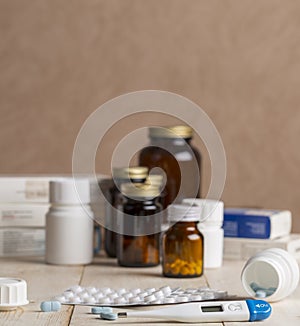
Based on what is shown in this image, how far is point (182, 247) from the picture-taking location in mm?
1427

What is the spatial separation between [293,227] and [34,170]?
0.79m

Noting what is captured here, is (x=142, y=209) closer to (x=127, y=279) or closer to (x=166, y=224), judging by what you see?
(x=166, y=224)

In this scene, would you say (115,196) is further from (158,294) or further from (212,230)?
(158,294)

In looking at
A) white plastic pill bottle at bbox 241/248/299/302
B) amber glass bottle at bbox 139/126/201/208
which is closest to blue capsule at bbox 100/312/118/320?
white plastic pill bottle at bbox 241/248/299/302

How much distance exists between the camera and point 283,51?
2482mm

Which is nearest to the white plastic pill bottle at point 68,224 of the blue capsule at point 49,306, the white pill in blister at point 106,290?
the white pill in blister at point 106,290

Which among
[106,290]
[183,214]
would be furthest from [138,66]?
[106,290]

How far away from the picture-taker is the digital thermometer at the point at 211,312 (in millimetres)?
1049

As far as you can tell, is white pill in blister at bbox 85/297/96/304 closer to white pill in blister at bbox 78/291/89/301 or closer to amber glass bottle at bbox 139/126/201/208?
white pill in blister at bbox 78/291/89/301

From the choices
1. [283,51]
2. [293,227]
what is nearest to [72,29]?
[283,51]

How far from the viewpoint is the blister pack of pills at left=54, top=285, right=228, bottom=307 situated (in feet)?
3.82

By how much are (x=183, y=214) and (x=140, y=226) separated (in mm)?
146

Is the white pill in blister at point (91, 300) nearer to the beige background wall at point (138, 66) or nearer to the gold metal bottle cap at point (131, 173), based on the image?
the gold metal bottle cap at point (131, 173)

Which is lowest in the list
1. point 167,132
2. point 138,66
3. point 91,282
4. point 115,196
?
point 91,282
